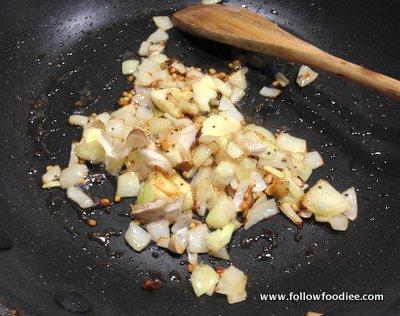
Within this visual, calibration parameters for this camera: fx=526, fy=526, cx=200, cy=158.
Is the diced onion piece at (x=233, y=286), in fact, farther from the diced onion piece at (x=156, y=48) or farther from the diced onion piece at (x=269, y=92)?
the diced onion piece at (x=156, y=48)

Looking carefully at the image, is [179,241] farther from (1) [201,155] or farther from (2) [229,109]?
(2) [229,109]

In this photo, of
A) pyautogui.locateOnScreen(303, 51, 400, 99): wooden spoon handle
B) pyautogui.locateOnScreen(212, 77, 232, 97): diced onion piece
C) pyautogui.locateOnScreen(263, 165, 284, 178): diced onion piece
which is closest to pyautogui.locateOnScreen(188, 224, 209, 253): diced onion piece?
pyautogui.locateOnScreen(263, 165, 284, 178): diced onion piece

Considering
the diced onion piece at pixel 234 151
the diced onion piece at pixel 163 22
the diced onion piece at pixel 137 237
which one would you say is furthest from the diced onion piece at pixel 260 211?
the diced onion piece at pixel 163 22

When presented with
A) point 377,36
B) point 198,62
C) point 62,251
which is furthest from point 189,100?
point 377,36

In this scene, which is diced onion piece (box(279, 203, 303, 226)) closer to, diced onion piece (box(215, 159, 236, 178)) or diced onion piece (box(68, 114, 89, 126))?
diced onion piece (box(215, 159, 236, 178))

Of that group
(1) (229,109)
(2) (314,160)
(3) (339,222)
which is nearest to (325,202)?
(3) (339,222)

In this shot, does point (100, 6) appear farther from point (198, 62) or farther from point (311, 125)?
point (311, 125)
